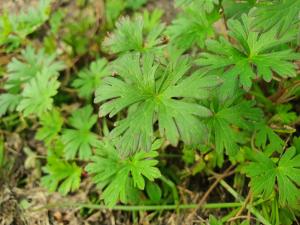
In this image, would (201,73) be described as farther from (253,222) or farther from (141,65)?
(253,222)

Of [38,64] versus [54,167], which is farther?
[38,64]

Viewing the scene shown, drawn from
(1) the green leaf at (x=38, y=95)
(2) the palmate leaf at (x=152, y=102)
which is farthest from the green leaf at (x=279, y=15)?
(1) the green leaf at (x=38, y=95)

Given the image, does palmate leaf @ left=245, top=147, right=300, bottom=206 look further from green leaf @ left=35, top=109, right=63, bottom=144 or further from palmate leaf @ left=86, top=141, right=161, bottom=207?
green leaf @ left=35, top=109, right=63, bottom=144

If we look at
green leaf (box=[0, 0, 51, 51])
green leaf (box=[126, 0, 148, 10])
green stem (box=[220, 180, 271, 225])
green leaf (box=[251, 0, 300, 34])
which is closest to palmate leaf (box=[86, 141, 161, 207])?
green stem (box=[220, 180, 271, 225])

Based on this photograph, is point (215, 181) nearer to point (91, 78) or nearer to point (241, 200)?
point (241, 200)

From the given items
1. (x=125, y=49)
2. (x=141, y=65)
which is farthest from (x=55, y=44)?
(x=141, y=65)

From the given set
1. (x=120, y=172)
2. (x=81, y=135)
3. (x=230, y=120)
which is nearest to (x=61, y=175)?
(x=81, y=135)

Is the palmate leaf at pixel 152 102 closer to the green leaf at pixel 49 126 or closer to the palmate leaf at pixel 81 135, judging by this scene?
the palmate leaf at pixel 81 135
